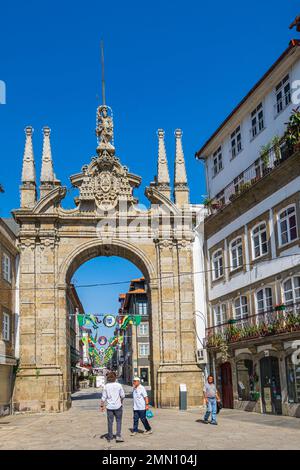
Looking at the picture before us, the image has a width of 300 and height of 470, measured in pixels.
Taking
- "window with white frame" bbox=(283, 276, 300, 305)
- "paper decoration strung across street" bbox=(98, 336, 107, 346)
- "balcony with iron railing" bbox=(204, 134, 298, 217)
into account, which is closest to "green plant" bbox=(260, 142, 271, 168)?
"balcony with iron railing" bbox=(204, 134, 298, 217)

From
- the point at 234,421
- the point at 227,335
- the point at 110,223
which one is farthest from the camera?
the point at 110,223

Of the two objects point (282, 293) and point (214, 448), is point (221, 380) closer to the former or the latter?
point (282, 293)

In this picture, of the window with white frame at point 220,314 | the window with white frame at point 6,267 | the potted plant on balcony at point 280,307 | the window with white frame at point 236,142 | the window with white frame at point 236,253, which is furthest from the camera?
the window with white frame at point 236,142

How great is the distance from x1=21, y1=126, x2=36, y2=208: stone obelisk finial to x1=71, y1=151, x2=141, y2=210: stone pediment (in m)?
2.24

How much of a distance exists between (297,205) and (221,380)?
454 inches

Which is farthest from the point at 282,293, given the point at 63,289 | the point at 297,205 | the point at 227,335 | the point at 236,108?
the point at 63,289

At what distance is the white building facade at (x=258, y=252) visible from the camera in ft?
76.7

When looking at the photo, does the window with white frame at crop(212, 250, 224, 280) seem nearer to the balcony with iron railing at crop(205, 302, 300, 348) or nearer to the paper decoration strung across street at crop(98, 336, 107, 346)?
the balcony with iron railing at crop(205, 302, 300, 348)

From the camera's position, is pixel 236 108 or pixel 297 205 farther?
pixel 236 108

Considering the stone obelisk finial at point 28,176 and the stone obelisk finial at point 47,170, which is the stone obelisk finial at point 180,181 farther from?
the stone obelisk finial at point 28,176

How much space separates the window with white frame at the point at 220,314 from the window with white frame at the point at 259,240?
466 cm

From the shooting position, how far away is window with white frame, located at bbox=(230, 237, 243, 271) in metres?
28.6

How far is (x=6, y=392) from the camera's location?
95.9ft

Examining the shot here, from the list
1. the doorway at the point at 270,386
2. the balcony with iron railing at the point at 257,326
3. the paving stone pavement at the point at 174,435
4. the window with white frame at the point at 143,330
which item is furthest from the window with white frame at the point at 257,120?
the window with white frame at the point at 143,330
